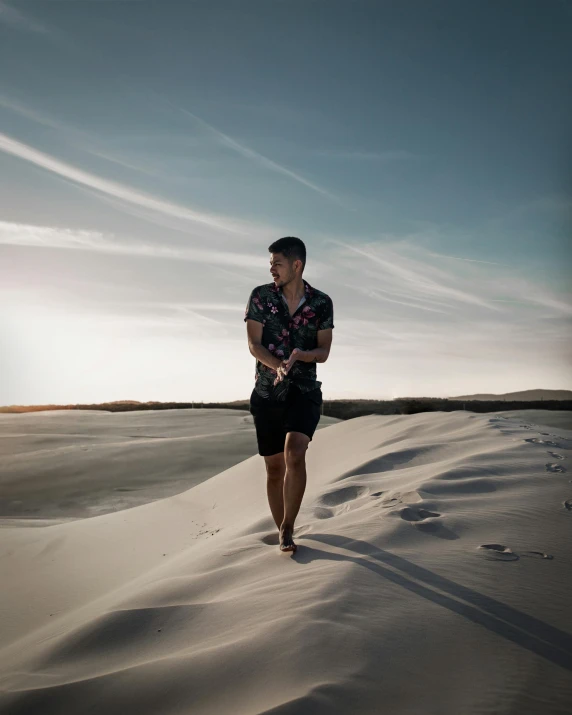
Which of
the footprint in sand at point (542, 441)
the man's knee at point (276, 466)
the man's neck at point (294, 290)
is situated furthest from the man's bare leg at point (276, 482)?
the footprint in sand at point (542, 441)

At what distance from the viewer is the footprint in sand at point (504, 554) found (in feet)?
8.98

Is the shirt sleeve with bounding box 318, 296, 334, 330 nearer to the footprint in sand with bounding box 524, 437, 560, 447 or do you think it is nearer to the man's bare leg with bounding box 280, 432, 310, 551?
the man's bare leg with bounding box 280, 432, 310, 551

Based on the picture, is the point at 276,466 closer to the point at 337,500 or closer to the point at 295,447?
the point at 295,447

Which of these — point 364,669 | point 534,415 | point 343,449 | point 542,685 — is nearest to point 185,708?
point 364,669

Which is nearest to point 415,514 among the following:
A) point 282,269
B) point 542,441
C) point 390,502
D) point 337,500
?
point 390,502

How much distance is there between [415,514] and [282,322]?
1317 millimetres

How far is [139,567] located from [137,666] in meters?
2.63

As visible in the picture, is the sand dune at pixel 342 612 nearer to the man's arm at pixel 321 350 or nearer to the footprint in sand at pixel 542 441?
the footprint in sand at pixel 542 441

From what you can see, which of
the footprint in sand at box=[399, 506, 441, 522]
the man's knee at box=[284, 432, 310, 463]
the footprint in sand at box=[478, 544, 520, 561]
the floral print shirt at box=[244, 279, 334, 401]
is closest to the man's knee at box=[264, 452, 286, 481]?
the man's knee at box=[284, 432, 310, 463]

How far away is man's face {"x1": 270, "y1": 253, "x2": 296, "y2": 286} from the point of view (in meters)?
3.48

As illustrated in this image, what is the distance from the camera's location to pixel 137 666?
2.03 m

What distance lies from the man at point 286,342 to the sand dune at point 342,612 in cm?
64

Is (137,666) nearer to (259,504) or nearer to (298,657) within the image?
(298,657)

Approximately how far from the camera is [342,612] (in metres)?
2.17
